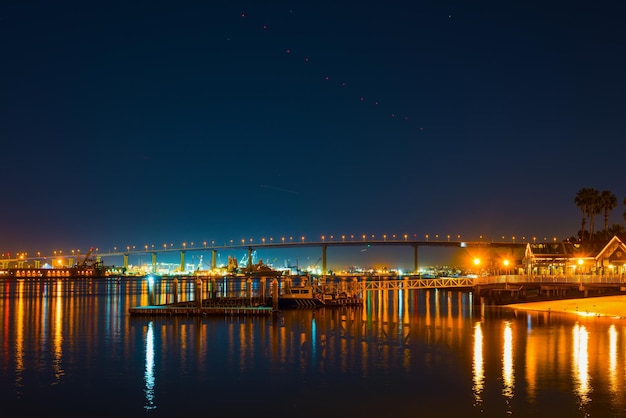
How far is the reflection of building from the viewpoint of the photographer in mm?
69938

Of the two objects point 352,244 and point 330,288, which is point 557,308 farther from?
point 352,244

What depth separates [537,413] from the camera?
23422 mm

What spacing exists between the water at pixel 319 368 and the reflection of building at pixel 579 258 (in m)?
20.1

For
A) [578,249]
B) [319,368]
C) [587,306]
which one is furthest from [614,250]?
[319,368]

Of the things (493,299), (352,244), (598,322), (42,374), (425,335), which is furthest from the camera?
(352,244)

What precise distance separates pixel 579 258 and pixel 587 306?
19.7 m

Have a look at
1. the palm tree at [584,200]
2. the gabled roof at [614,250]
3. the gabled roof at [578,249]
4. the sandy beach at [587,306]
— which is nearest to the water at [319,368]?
the sandy beach at [587,306]

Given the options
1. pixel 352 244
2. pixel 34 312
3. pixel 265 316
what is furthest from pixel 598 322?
pixel 352 244

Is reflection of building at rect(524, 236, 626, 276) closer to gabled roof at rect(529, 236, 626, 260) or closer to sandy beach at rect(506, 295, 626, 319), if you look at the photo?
gabled roof at rect(529, 236, 626, 260)

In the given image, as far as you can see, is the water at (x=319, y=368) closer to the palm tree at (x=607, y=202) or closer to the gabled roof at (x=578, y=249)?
the gabled roof at (x=578, y=249)

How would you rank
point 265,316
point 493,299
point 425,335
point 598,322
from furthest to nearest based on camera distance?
point 493,299 < point 265,316 < point 598,322 < point 425,335

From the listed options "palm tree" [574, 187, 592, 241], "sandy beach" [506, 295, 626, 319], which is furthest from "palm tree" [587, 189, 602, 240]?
"sandy beach" [506, 295, 626, 319]

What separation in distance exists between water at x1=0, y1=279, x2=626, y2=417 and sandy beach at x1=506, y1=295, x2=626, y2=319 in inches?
128

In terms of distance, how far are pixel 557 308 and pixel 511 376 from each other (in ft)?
106
